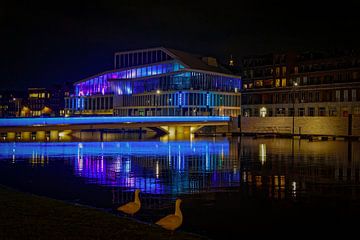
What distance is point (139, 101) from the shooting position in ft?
509

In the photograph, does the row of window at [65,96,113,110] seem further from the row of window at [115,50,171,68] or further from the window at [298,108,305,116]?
the window at [298,108,305,116]

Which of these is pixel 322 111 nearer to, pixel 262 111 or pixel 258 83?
pixel 262 111

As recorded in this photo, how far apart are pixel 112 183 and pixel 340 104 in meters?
91.8

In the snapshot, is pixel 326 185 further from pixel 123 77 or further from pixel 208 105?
pixel 123 77

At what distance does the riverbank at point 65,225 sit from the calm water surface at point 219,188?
286 centimetres

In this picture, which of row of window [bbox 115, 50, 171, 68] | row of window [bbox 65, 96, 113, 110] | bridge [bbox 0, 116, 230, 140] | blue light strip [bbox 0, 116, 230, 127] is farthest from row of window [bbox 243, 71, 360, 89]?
row of window [bbox 65, 96, 113, 110]

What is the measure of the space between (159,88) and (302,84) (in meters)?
46.1

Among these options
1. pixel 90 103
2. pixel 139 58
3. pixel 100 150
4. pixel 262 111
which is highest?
pixel 139 58

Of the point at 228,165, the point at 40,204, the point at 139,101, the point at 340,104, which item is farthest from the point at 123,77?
the point at 40,204

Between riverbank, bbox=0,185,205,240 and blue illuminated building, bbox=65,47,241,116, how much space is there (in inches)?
4779

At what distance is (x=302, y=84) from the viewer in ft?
403

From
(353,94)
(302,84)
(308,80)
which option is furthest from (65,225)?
(302,84)

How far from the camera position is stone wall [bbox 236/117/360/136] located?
10188 centimetres

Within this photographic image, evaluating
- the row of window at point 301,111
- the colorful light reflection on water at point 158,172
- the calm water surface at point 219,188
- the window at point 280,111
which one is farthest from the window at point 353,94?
the colorful light reflection on water at point 158,172
